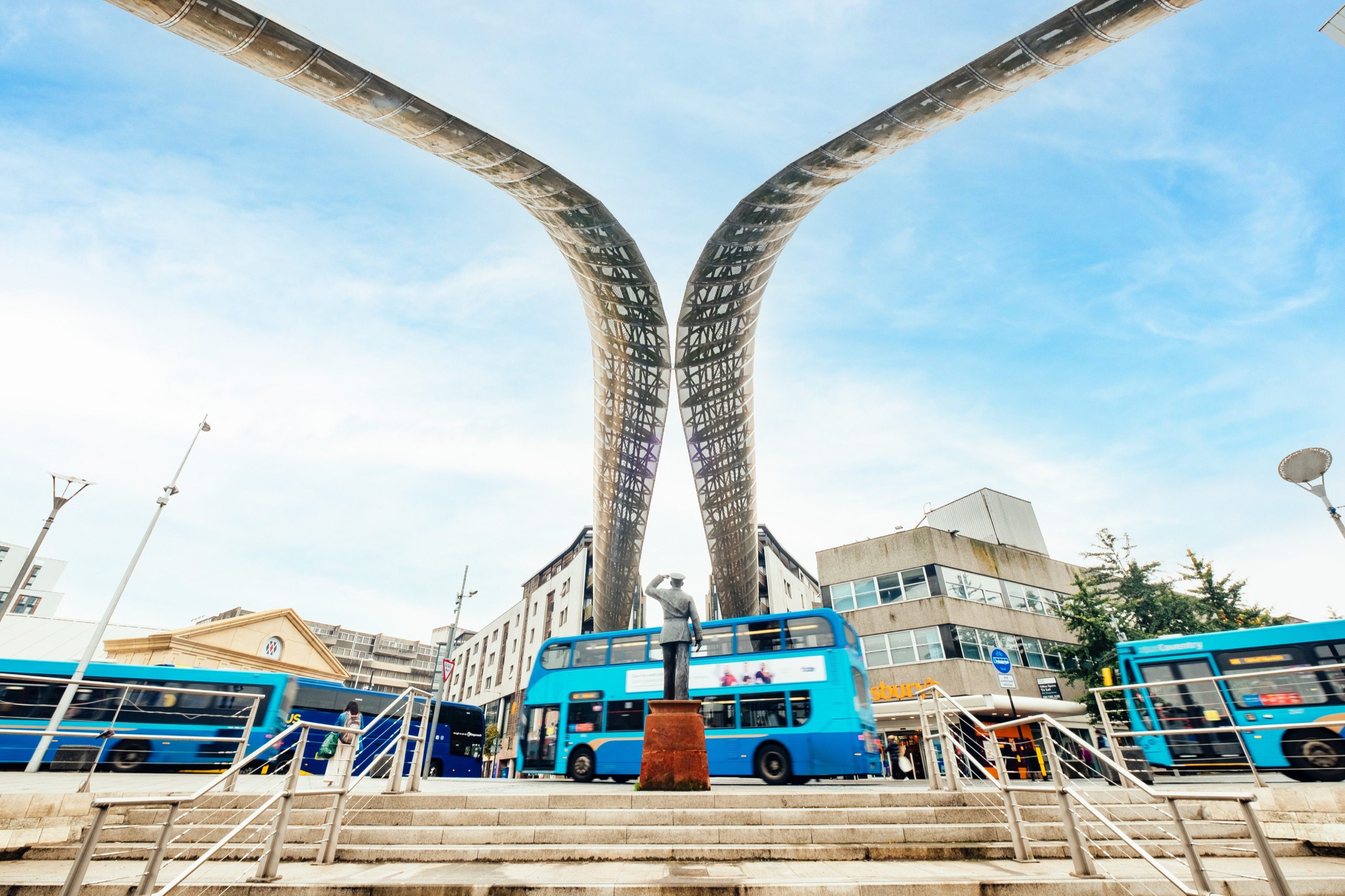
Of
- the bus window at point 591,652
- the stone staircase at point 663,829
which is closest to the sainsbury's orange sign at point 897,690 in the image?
the bus window at point 591,652

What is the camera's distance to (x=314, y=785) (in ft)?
32.0

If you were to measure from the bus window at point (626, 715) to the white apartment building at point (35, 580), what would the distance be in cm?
8319

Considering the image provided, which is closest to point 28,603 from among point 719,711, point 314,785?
point 314,785

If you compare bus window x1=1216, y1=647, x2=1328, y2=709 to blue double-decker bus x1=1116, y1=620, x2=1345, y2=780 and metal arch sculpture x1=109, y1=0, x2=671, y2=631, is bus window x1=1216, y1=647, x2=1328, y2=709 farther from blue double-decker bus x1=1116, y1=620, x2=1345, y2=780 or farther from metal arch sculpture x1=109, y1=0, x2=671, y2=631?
metal arch sculpture x1=109, y1=0, x2=671, y2=631

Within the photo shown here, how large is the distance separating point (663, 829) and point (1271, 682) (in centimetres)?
1505

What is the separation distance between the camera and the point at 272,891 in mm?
5051

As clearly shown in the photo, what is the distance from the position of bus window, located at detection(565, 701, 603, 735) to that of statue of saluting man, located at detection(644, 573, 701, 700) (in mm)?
5423

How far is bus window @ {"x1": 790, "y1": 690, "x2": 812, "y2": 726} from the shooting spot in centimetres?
1379

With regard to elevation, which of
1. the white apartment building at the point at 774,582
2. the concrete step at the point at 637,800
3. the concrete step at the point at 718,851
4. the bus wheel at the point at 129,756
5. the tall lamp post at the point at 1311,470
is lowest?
the concrete step at the point at 718,851

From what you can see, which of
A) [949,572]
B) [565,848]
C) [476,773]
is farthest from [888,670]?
[565,848]

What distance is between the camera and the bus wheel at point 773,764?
1371 centimetres

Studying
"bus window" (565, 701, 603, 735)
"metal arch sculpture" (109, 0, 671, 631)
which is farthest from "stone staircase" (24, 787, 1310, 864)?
"metal arch sculpture" (109, 0, 671, 631)

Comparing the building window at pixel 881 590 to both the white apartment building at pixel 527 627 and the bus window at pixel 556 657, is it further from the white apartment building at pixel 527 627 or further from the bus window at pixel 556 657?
the white apartment building at pixel 527 627

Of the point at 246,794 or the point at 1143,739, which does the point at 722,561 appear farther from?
the point at 246,794
